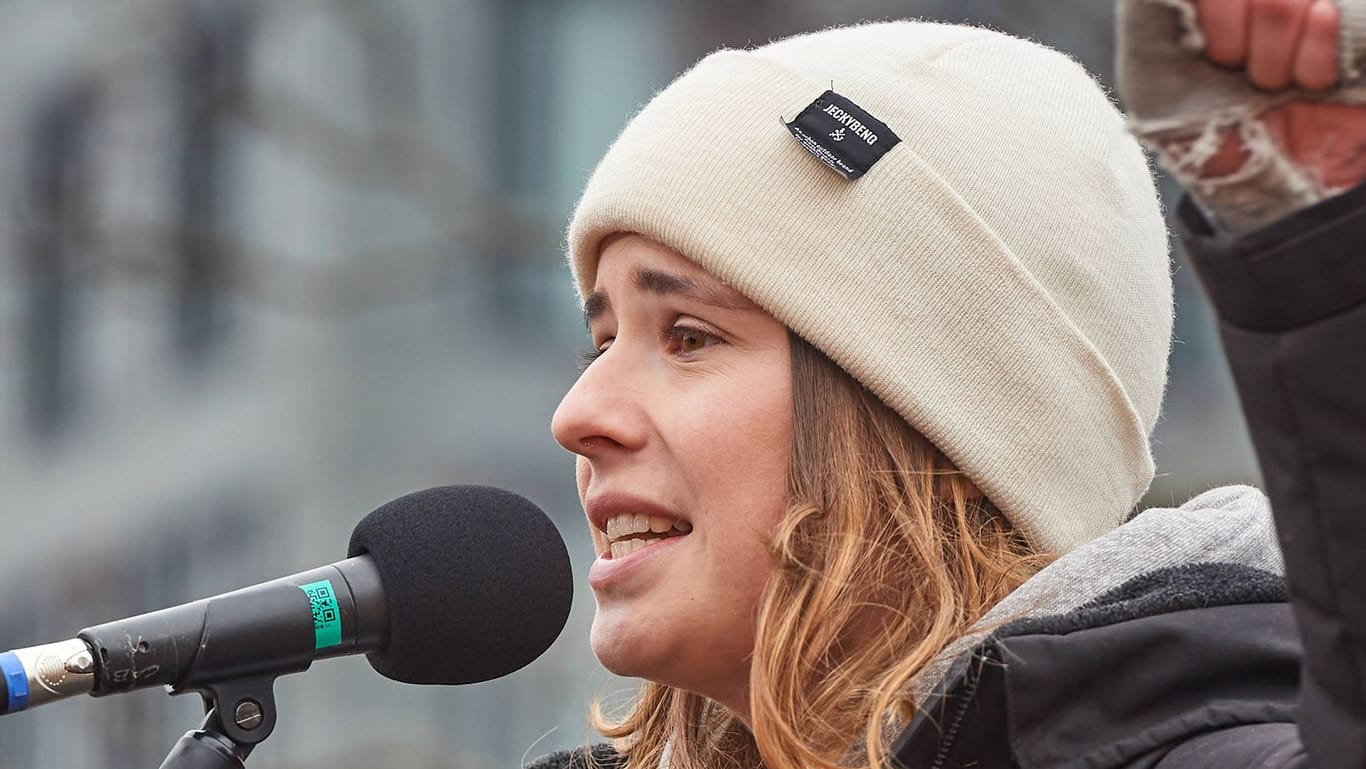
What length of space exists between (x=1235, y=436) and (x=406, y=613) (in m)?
5.45

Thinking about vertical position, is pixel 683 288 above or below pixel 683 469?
above

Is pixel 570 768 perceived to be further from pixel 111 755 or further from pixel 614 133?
pixel 614 133

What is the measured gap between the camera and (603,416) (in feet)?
7.18

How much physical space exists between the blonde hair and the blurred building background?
10.9 feet

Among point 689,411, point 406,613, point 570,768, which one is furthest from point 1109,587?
point 570,768

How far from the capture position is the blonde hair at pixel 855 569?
6.71ft

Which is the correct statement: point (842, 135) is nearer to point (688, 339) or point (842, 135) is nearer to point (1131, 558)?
point (688, 339)

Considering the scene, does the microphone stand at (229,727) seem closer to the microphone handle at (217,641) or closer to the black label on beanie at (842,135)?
the microphone handle at (217,641)

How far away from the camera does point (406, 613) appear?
5.90ft

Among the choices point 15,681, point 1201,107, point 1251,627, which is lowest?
point 1251,627

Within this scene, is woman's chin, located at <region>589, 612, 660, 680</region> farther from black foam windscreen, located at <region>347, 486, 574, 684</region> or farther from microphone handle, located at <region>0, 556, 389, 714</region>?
microphone handle, located at <region>0, 556, 389, 714</region>

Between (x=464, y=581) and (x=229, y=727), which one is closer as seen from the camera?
(x=229, y=727)

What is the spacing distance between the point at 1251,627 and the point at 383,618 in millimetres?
854

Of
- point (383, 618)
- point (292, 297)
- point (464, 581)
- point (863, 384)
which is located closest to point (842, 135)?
point (863, 384)
